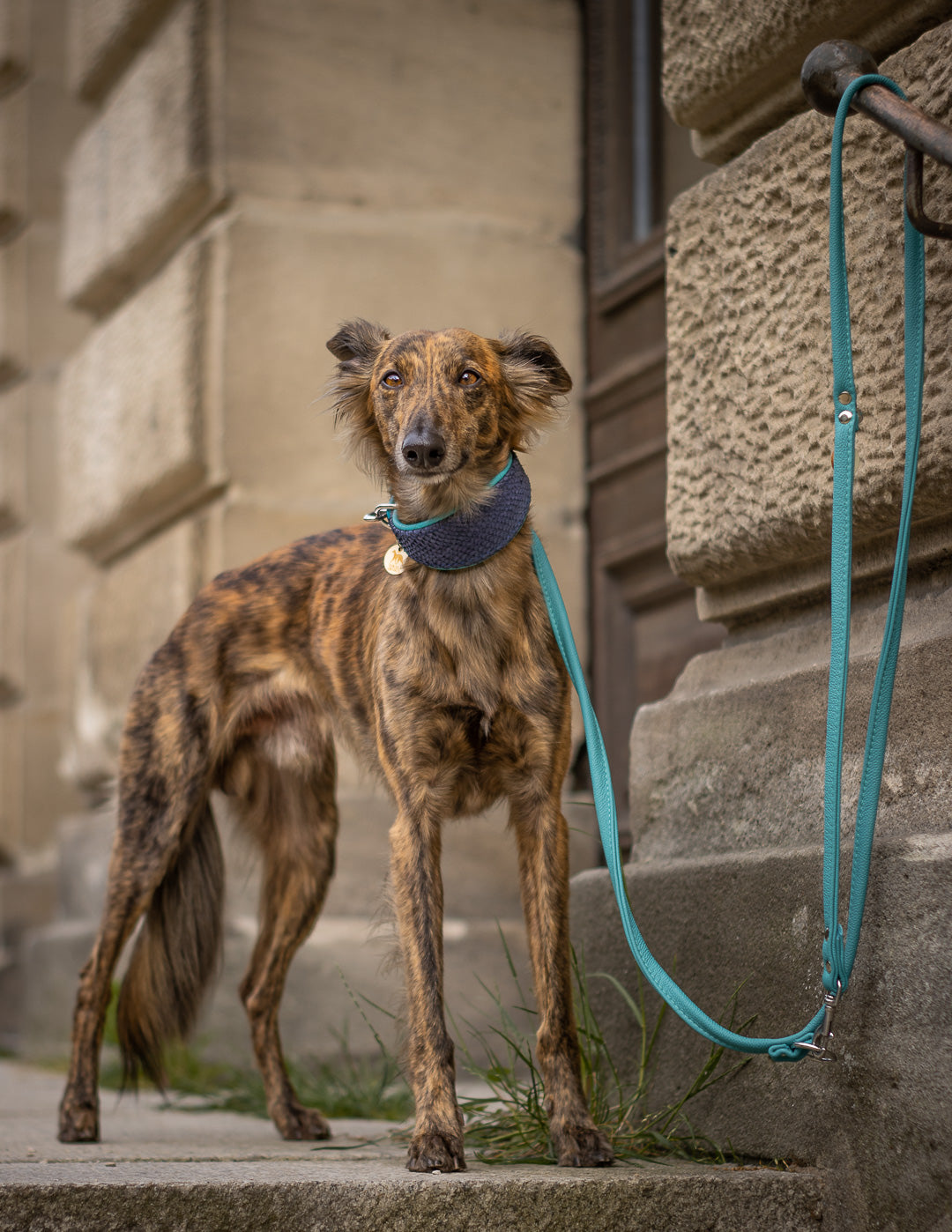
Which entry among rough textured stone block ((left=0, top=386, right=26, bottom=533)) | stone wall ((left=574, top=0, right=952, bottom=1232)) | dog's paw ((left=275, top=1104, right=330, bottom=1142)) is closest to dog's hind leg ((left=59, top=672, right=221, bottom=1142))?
dog's paw ((left=275, top=1104, right=330, bottom=1142))

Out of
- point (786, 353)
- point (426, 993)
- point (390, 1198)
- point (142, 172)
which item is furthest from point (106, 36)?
point (390, 1198)

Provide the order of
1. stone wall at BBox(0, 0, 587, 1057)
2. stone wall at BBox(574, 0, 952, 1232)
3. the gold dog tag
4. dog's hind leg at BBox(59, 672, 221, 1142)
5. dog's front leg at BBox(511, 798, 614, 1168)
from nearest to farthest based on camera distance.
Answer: stone wall at BBox(574, 0, 952, 1232) → dog's front leg at BBox(511, 798, 614, 1168) → the gold dog tag → dog's hind leg at BBox(59, 672, 221, 1142) → stone wall at BBox(0, 0, 587, 1057)

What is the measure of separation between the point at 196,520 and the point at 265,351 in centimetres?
63

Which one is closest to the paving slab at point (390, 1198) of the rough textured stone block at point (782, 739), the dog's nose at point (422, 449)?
the rough textured stone block at point (782, 739)

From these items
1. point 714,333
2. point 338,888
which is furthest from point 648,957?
point 338,888

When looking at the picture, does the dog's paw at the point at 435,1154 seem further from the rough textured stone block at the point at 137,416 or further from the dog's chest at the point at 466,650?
the rough textured stone block at the point at 137,416

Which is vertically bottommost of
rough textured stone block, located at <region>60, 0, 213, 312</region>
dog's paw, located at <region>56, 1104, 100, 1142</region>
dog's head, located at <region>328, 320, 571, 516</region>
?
dog's paw, located at <region>56, 1104, 100, 1142</region>

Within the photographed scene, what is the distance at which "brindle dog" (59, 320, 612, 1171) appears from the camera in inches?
102

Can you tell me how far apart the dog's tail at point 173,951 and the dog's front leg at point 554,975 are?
110 cm

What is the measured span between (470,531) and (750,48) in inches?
43.2

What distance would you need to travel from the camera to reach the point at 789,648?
8.93ft

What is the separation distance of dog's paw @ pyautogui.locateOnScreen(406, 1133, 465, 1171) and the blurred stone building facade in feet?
1.62

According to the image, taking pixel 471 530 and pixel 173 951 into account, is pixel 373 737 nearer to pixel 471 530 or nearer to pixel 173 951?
pixel 471 530

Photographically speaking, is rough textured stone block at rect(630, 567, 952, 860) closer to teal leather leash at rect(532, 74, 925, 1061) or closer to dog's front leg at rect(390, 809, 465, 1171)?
teal leather leash at rect(532, 74, 925, 1061)
